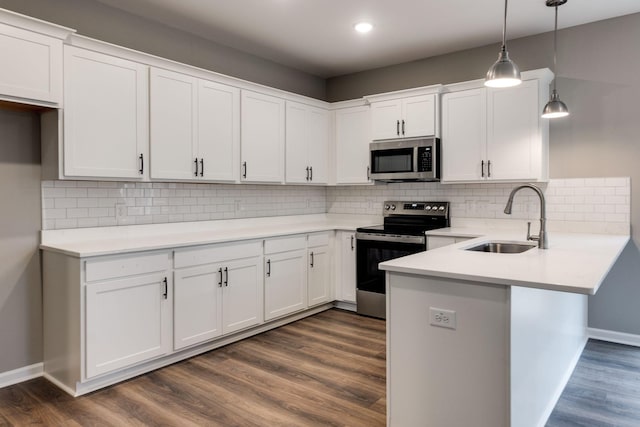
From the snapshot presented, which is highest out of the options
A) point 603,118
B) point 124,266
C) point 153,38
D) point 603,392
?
point 153,38

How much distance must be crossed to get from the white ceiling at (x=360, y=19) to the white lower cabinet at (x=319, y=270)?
1.94 metres

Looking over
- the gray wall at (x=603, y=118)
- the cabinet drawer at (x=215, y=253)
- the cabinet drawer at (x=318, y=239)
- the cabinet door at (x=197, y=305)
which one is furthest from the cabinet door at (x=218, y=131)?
the gray wall at (x=603, y=118)

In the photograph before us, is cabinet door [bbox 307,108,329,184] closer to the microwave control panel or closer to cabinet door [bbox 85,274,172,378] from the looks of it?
the microwave control panel

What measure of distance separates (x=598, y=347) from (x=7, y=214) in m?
4.53

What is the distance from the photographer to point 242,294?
3.66 metres

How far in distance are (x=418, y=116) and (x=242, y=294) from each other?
2.42 meters

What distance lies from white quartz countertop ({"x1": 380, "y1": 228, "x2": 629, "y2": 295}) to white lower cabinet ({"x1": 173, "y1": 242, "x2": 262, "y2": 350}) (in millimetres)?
1672

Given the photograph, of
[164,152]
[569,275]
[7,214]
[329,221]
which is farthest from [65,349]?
[329,221]

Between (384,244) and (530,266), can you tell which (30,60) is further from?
(384,244)

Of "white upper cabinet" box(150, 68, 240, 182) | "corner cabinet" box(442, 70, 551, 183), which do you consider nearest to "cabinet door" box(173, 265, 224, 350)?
"white upper cabinet" box(150, 68, 240, 182)

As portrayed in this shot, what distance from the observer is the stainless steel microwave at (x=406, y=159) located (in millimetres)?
4250

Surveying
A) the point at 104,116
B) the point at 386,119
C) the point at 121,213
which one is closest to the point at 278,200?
the point at 386,119

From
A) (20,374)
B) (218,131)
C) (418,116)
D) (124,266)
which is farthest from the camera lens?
(418,116)

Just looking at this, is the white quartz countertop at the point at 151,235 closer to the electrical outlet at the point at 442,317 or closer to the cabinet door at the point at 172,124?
the cabinet door at the point at 172,124
